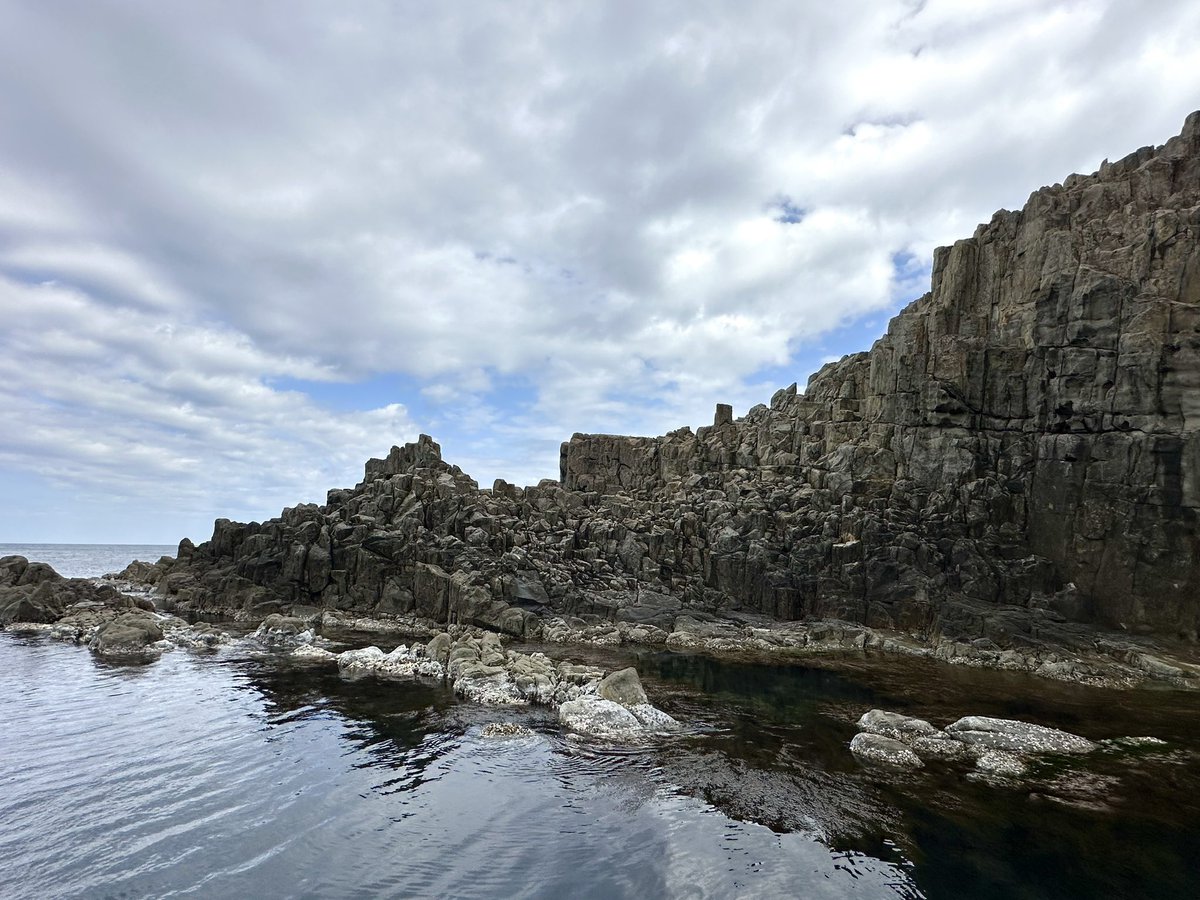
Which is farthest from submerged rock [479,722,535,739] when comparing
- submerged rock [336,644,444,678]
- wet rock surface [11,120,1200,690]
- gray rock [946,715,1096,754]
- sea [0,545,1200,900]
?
gray rock [946,715,1096,754]

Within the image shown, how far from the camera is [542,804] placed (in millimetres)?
20391

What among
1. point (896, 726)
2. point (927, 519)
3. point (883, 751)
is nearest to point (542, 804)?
point (883, 751)

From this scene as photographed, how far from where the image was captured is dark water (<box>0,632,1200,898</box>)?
15633 mm

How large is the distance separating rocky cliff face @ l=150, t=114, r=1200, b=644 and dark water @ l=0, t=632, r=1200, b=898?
19.5 meters

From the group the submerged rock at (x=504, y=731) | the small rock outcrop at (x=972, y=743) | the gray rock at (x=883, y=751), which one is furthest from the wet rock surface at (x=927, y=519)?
the gray rock at (x=883, y=751)

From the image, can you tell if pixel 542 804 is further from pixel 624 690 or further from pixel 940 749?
pixel 940 749

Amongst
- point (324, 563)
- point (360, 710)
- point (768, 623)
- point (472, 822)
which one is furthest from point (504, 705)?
point (324, 563)

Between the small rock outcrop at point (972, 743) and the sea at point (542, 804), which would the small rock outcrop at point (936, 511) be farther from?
the small rock outcrop at point (972, 743)

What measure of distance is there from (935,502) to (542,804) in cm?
5037

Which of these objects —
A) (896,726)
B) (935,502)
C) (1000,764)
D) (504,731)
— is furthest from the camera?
(935,502)

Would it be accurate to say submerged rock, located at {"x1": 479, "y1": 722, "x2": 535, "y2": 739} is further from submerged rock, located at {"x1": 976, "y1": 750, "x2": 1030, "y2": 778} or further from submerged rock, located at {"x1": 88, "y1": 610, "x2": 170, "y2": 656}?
submerged rock, located at {"x1": 88, "y1": 610, "x2": 170, "y2": 656}

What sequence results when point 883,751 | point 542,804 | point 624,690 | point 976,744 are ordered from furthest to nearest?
1. point 624,690
2. point 976,744
3. point 883,751
4. point 542,804

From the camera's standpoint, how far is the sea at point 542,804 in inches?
615

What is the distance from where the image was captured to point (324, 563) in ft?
210
